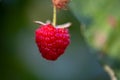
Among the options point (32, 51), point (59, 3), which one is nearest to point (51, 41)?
point (59, 3)

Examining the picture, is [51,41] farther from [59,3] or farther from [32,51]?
[32,51]

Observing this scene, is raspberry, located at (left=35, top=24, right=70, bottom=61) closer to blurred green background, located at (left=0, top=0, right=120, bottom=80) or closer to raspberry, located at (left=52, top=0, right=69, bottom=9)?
raspberry, located at (left=52, top=0, right=69, bottom=9)

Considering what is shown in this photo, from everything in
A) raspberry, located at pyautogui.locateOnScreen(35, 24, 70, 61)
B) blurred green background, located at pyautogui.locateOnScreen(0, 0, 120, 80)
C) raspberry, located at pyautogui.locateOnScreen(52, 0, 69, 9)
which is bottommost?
blurred green background, located at pyautogui.locateOnScreen(0, 0, 120, 80)

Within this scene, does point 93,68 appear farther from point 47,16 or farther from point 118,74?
point 118,74

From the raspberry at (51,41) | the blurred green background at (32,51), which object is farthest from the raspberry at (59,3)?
the blurred green background at (32,51)

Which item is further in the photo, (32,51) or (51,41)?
(32,51)

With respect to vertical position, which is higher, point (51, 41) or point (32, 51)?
point (51, 41)

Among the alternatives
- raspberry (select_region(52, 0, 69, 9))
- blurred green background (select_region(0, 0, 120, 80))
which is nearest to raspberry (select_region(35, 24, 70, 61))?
raspberry (select_region(52, 0, 69, 9))

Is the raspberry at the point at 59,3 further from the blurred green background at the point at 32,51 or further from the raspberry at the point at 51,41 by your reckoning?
the blurred green background at the point at 32,51
